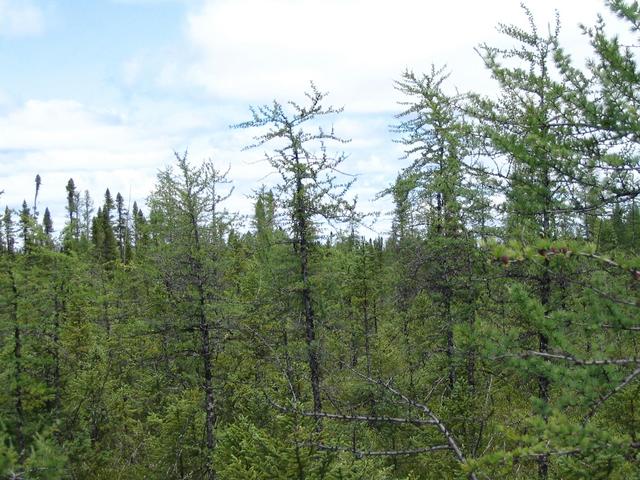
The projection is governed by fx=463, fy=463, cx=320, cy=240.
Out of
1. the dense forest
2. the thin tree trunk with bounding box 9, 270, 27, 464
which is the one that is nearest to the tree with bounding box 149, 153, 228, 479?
the dense forest

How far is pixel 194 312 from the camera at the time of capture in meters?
12.7

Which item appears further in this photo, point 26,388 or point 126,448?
point 126,448

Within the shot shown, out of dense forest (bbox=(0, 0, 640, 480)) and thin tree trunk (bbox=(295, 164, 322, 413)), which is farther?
thin tree trunk (bbox=(295, 164, 322, 413))

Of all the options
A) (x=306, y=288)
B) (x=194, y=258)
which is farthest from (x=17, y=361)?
(x=306, y=288)

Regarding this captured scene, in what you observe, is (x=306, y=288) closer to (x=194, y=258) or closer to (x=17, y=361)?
(x=194, y=258)

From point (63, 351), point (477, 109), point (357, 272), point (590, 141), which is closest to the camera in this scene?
point (590, 141)

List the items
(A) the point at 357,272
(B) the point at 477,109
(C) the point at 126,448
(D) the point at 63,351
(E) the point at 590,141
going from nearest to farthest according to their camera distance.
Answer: (E) the point at 590,141, (B) the point at 477,109, (D) the point at 63,351, (C) the point at 126,448, (A) the point at 357,272

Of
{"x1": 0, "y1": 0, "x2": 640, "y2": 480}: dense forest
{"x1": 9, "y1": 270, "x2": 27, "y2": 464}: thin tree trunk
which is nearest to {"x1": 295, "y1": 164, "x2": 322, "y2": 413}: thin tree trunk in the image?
{"x1": 0, "y1": 0, "x2": 640, "y2": 480}: dense forest

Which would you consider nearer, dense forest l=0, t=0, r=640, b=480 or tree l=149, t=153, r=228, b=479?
dense forest l=0, t=0, r=640, b=480

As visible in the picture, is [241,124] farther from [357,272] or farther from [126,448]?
[126,448]

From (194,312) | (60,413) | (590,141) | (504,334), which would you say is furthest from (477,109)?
(60,413)

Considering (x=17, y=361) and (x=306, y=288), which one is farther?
(x=306, y=288)

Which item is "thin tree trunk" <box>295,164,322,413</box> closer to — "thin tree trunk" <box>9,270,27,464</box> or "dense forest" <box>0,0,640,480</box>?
"dense forest" <box>0,0,640,480</box>

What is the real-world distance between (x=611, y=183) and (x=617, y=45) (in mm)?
1428
